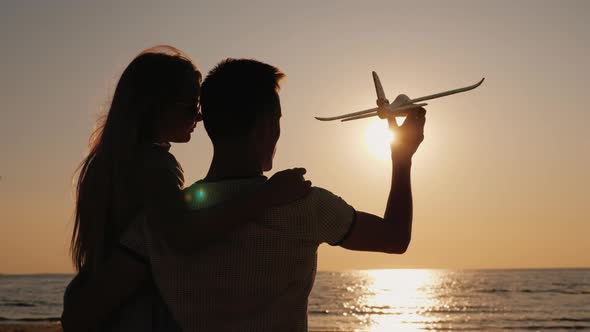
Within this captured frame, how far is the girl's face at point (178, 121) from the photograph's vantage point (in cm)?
253

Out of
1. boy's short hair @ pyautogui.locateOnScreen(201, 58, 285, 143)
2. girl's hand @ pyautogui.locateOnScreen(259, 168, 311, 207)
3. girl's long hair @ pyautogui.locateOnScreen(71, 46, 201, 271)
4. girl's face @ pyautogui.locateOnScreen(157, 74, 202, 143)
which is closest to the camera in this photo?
girl's hand @ pyautogui.locateOnScreen(259, 168, 311, 207)

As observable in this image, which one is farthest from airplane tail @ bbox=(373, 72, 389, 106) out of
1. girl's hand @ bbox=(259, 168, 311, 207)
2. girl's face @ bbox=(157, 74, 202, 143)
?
girl's face @ bbox=(157, 74, 202, 143)

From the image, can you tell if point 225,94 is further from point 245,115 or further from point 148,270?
point 148,270

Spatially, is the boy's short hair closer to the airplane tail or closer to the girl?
the girl

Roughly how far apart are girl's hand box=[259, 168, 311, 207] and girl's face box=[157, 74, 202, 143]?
719 mm

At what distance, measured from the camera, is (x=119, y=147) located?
241 centimetres

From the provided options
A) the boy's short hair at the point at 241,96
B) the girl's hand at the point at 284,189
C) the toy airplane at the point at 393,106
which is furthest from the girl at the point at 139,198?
the toy airplane at the point at 393,106

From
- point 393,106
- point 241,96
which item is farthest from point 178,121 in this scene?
point 393,106

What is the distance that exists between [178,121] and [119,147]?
238 millimetres

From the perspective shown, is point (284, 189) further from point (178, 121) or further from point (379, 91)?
point (178, 121)

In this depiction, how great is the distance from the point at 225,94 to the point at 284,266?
1.66 ft

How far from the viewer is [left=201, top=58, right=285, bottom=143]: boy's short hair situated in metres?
1.98

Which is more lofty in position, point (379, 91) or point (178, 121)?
point (379, 91)

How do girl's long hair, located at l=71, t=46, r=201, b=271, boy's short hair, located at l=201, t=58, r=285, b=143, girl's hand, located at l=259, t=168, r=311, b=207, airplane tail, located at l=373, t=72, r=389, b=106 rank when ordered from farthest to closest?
girl's long hair, located at l=71, t=46, r=201, b=271 < airplane tail, located at l=373, t=72, r=389, b=106 < boy's short hair, located at l=201, t=58, r=285, b=143 < girl's hand, located at l=259, t=168, r=311, b=207
